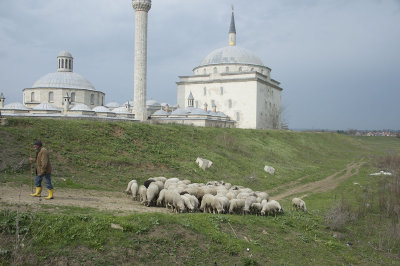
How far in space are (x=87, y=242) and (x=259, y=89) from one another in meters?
55.1

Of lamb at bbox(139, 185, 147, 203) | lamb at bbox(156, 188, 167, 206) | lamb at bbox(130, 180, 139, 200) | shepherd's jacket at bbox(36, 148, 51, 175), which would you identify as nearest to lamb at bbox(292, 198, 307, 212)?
lamb at bbox(156, 188, 167, 206)

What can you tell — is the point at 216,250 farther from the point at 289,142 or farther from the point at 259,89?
the point at 259,89

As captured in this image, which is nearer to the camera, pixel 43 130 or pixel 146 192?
pixel 146 192

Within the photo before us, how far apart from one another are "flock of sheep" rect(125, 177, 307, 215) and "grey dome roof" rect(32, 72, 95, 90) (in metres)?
38.8

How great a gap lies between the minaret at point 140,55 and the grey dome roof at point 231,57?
27115 millimetres

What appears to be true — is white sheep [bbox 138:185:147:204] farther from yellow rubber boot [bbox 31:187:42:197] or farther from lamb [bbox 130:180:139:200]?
yellow rubber boot [bbox 31:187:42:197]

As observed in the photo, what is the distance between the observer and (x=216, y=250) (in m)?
10.7

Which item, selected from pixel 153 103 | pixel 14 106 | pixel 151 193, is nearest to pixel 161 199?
pixel 151 193

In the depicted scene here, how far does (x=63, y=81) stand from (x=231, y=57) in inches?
1140

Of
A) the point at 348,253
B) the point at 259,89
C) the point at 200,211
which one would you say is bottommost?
the point at 348,253

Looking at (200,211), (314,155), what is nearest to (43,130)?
(200,211)

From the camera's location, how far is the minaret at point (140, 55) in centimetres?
4128

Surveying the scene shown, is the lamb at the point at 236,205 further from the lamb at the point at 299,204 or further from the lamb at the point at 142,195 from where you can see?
the lamb at the point at 299,204

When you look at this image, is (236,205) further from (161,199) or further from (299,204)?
(299,204)
